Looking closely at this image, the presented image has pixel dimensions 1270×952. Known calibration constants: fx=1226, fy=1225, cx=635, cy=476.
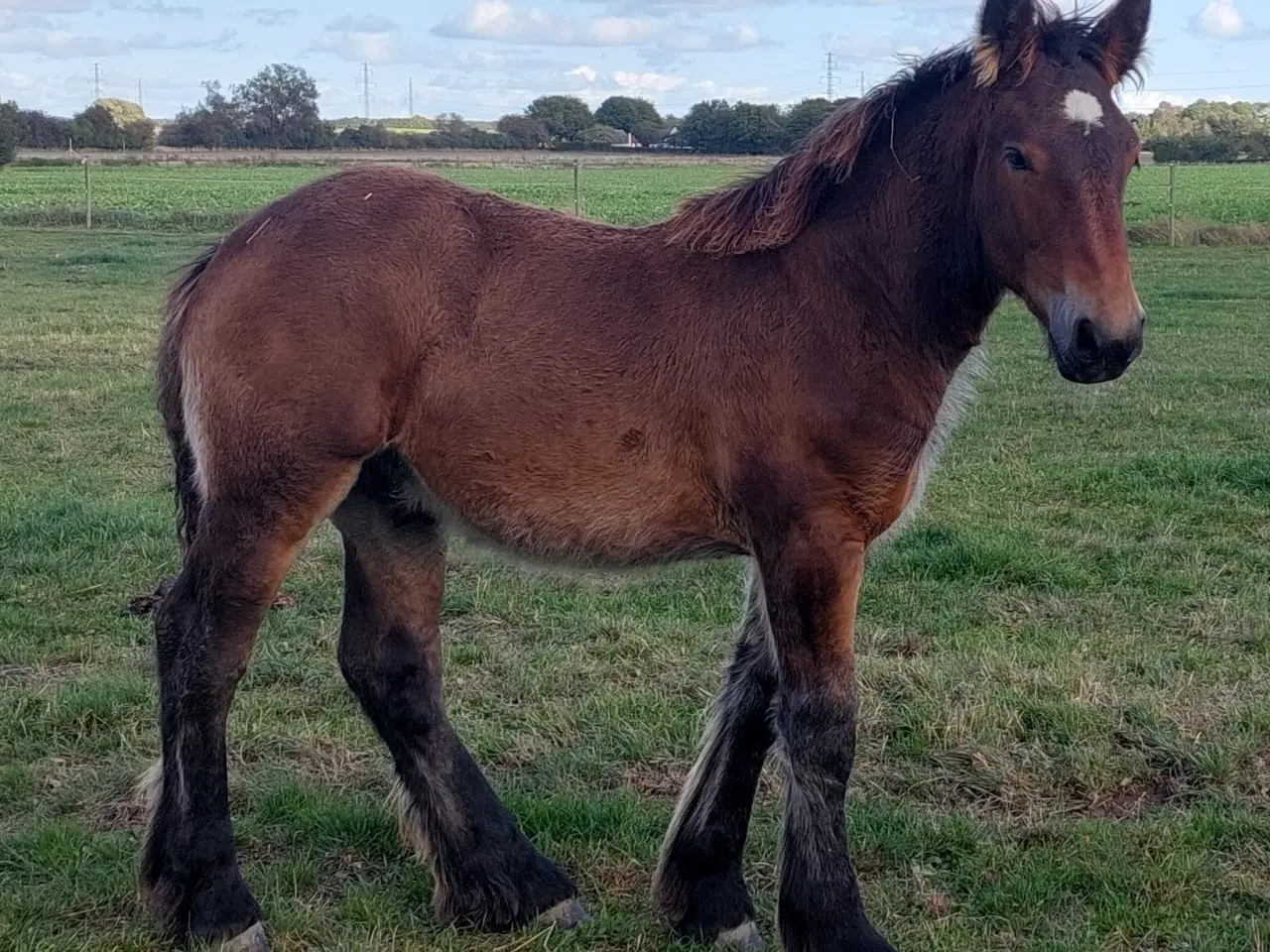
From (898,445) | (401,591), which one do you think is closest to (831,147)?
(898,445)

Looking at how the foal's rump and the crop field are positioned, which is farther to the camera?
the crop field

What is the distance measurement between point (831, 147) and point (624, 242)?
65cm

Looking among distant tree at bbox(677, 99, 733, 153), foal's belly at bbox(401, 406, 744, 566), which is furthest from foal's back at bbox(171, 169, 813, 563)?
distant tree at bbox(677, 99, 733, 153)

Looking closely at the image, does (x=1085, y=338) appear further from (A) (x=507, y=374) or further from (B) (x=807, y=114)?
(B) (x=807, y=114)

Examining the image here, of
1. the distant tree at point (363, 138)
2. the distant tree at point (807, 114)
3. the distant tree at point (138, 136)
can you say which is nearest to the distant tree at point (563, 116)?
the distant tree at point (363, 138)

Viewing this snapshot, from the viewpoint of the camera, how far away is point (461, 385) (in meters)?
3.35

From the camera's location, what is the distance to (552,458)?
3.32 m

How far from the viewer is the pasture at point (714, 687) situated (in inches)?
141

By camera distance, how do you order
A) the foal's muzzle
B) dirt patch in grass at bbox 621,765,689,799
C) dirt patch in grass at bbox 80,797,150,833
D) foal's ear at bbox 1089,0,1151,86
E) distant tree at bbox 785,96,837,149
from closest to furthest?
the foal's muzzle, foal's ear at bbox 1089,0,1151,86, dirt patch in grass at bbox 80,797,150,833, dirt patch in grass at bbox 621,765,689,799, distant tree at bbox 785,96,837,149

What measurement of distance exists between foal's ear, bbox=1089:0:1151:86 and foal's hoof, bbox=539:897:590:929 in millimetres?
2716

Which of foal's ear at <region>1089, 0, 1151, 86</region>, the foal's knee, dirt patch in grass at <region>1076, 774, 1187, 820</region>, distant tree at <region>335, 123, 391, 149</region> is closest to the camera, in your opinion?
foal's ear at <region>1089, 0, 1151, 86</region>

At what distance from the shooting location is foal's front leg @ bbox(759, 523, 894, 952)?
3156 mm

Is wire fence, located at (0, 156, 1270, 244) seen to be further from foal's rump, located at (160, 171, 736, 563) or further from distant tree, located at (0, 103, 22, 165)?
foal's rump, located at (160, 171, 736, 563)

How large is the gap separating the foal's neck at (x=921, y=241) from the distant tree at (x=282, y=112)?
6796cm
